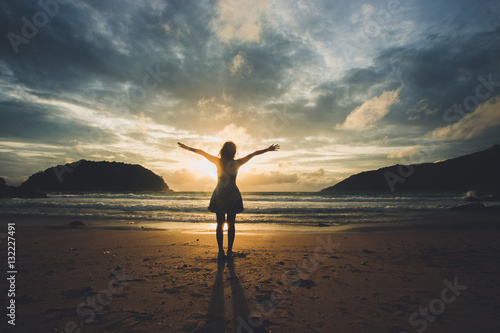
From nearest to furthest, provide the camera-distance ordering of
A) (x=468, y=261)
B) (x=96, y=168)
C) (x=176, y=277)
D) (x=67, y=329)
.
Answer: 1. (x=67, y=329)
2. (x=176, y=277)
3. (x=468, y=261)
4. (x=96, y=168)

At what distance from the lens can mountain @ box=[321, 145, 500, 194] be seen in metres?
47.4

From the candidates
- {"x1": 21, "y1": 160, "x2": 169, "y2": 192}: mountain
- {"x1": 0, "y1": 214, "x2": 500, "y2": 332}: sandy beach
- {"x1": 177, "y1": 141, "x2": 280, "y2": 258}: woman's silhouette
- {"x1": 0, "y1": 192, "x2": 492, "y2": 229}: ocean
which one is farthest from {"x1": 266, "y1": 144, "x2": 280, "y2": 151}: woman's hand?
{"x1": 21, "y1": 160, "x2": 169, "y2": 192}: mountain

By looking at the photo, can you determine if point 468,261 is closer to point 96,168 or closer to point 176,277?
point 176,277

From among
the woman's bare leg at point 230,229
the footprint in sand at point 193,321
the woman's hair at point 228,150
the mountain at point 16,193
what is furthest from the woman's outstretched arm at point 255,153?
the mountain at point 16,193

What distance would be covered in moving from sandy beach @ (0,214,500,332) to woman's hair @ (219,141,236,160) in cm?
212

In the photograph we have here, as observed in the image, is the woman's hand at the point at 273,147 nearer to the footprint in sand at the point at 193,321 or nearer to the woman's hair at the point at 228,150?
the woman's hair at the point at 228,150

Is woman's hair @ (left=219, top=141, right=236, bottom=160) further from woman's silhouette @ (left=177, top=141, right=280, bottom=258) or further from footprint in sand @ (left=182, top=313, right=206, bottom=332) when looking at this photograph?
footprint in sand @ (left=182, top=313, right=206, bottom=332)

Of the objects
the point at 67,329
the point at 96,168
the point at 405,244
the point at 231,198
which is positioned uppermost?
the point at 96,168

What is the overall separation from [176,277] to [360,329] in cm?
264

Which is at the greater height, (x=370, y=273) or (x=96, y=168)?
(x=96, y=168)

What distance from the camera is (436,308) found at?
2.64m

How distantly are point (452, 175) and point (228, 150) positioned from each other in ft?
233

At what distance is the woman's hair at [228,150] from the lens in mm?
4820

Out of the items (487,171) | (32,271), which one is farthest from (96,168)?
(487,171)
